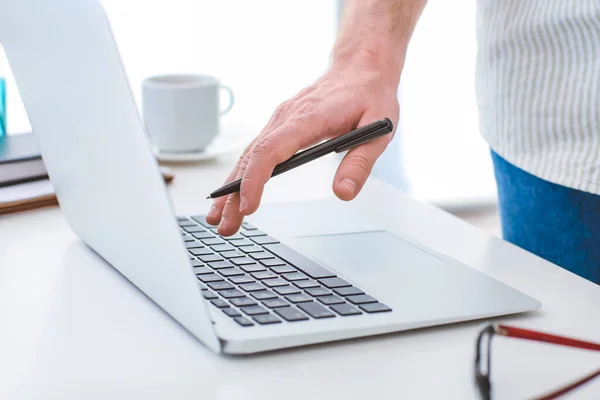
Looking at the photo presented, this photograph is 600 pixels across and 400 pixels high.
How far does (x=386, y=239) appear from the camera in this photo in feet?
2.71

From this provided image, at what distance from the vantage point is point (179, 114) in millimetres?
1190

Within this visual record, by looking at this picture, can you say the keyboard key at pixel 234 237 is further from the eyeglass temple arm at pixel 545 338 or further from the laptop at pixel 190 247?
the eyeglass temple arm at pixel 545 338

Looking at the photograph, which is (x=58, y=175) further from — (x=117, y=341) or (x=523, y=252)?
(x=523, y=252)

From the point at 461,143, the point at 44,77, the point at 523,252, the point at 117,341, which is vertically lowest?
the point at 461,143

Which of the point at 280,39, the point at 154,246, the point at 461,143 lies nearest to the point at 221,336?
the point at 154,246

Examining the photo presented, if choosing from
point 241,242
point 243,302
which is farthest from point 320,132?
point 243,302

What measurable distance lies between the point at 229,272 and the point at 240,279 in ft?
0.07

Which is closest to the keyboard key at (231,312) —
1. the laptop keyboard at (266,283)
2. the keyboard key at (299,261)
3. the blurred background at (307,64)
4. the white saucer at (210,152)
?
the laptop keyboard at (266,283)

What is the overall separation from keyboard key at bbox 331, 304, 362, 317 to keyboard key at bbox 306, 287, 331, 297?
0.02m

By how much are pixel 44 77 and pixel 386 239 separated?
36 cm

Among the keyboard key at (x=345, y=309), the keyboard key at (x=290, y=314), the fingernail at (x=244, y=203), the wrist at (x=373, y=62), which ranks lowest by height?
the keyboard key at (x=345, y=309)

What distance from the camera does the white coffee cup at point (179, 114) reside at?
1.18m

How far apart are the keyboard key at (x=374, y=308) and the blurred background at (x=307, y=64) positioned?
5.43ft

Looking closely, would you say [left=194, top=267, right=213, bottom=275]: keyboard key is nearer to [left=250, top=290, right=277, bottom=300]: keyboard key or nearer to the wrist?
[left=250, top=290, right=277, bottom=300]: keyboard key
